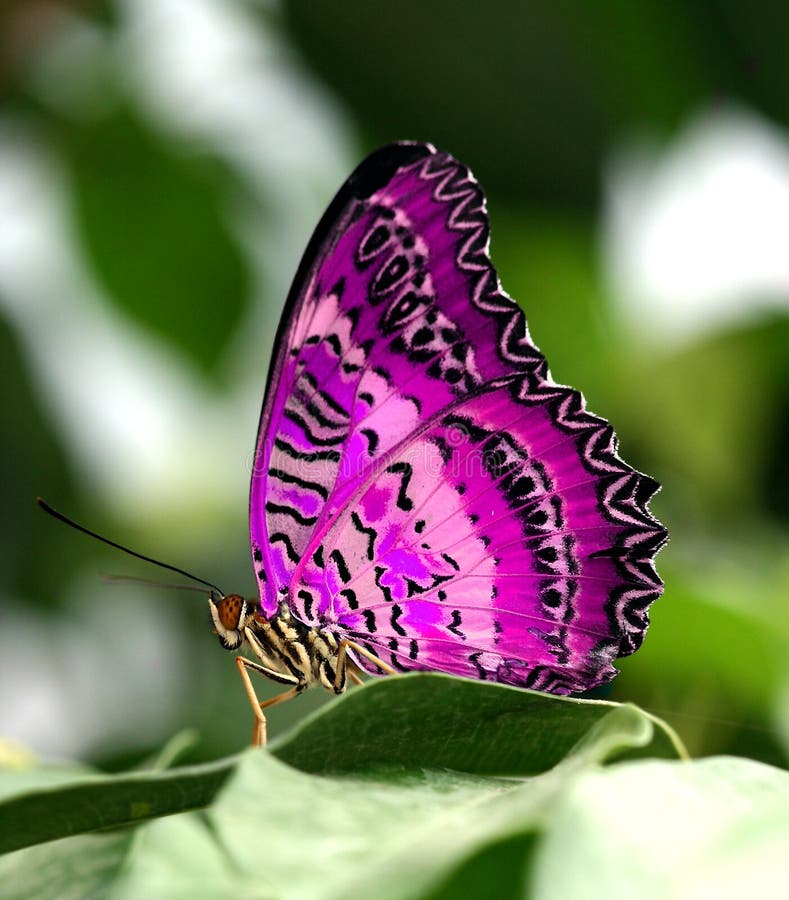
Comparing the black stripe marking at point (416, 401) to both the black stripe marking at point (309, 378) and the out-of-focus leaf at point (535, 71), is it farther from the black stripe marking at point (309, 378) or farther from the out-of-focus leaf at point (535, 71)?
the out-of-focus leaf at point (535, 71)

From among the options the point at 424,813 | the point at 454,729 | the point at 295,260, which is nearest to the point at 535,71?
the point at 295,260

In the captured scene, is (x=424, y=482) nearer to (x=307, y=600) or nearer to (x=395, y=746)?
(x=307, y=600)

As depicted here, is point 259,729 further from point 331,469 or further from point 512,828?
point 512,828

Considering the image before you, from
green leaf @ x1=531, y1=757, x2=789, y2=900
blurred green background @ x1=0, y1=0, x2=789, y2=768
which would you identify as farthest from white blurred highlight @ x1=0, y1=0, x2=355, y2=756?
green leaf @ x1=531, y1=757, x2=789, y2=900

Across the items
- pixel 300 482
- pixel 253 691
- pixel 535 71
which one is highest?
pixel 535 71

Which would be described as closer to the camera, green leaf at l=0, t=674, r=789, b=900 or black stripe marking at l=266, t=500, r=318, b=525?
green leaf at l=0, t=674, r=789, b=900

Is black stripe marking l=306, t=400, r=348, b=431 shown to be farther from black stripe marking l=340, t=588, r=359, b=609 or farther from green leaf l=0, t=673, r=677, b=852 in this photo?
green leaf l=0, t=673, r=677, b=852
